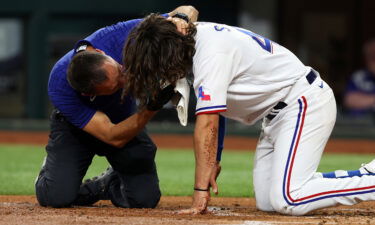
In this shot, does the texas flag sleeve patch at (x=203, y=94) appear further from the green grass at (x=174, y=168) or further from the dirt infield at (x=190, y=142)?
the dirt infield at (x=190, y=142)

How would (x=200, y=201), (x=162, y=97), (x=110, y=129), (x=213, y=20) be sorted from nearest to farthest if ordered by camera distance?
(x=200, y=201) < (x=162, y=97) < (x=110, y=129) < (x=213, y=20)

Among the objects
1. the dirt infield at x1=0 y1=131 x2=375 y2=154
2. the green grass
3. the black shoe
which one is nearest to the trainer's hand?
the black shoe

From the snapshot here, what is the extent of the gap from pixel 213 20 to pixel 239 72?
11666 millimetres

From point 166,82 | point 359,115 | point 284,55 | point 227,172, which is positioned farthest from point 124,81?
point 359,115

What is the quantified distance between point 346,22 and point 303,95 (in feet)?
41.5

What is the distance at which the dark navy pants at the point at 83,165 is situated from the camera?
5.66 m

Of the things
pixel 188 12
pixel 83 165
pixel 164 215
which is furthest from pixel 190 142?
pixel 164 215

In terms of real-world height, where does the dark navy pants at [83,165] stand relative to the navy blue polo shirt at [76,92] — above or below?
below

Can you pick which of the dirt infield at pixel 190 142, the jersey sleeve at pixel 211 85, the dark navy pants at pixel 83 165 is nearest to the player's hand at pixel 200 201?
the jersey sleeve at pixel 211 85

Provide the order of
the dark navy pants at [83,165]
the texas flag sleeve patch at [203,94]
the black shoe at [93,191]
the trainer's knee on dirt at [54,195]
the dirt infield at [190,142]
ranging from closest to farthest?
the texas flag sleeve patch at [203,94]
the trainer's knee on dirt at [54,195]
the dark navy pants at [83,165]
the black shoe at [93,191]
the dirt infield at [190,142]

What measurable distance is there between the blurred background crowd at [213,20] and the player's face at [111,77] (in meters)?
9.75

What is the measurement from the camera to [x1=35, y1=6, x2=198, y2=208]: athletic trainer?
5.09 meters

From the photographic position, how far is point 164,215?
5055 mm

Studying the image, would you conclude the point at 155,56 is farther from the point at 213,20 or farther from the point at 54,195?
the point at 213,20
